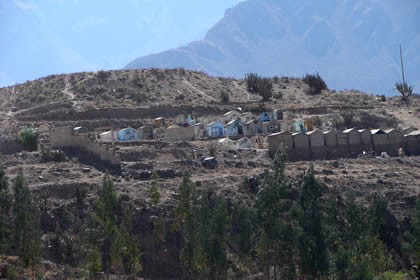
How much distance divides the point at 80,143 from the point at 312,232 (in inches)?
653

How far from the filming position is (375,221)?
21.2 metres

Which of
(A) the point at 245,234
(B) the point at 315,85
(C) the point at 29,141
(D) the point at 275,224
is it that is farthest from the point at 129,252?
(B) the point at 315,85

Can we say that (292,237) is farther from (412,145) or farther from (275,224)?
(412,145)

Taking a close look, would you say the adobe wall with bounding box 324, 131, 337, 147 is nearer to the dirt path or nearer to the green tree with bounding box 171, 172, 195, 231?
the green tree with bounding box 171, 172, 195, 231

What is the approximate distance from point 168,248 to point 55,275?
570 centimetres

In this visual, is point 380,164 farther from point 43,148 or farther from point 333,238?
point 43,148

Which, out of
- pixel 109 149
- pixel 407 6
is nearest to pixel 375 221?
pixel 109 149

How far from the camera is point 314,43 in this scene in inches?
6836

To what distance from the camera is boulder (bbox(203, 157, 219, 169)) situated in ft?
97.2

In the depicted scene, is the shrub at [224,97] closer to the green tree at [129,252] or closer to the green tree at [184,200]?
the green tree at [184,200]

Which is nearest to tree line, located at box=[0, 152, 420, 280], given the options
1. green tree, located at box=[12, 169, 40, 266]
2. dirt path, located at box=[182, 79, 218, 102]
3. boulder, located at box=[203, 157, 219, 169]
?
green tree, located at box=[12, 169, 40, 266]

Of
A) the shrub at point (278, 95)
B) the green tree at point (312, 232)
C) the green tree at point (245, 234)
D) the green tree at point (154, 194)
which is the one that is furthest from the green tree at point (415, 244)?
the shrub at point (278, 95)

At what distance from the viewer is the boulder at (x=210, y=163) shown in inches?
1166

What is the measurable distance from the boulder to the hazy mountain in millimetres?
125493
